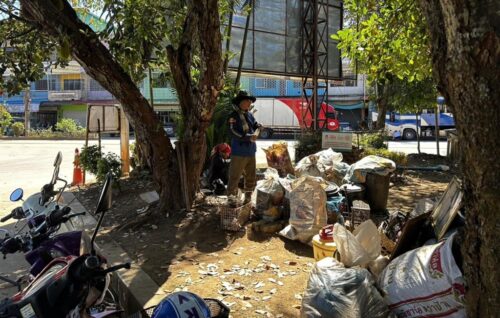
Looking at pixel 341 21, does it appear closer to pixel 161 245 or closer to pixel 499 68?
pixel 161 245

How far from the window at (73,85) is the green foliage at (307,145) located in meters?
38.8

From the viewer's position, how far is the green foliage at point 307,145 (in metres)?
11.9

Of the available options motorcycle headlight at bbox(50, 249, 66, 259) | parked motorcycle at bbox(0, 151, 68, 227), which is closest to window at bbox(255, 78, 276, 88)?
parked motorcycle at bbox(0, 151, 68, 227)

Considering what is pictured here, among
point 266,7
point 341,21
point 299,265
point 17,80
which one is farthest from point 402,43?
point 341,21

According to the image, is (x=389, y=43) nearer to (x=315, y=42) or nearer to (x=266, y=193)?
(x=266, y=193)

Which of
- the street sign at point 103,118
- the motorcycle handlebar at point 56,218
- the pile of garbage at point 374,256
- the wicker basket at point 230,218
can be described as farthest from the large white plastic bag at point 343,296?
the street sign at point 103,118

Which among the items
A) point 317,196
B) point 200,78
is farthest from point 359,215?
point 200,78

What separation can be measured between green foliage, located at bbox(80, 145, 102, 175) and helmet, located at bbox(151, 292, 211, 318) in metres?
8.42

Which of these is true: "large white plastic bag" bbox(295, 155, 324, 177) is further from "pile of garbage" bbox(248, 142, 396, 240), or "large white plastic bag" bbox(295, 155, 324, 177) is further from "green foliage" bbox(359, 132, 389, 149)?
"green foliage" bbox(359, 132, 389, 149)

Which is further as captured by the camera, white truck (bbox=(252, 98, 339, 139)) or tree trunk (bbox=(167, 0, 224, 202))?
white truck (bbox=(252, 98, 339, 139))

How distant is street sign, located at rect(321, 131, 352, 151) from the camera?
10414mm

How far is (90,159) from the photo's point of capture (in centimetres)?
1012

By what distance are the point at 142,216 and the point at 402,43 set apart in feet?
16.0

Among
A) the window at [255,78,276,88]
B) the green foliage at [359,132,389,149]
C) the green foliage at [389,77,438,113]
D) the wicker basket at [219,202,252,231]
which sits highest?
the window at [255,78,276,88]
